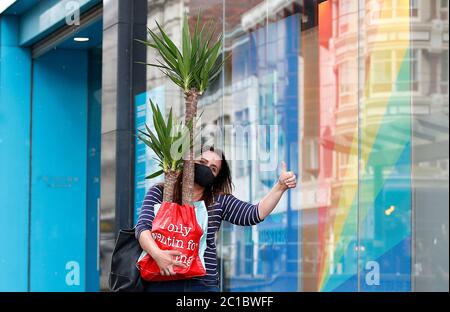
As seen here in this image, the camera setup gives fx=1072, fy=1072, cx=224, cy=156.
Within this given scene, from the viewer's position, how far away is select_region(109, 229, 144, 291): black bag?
5.09 m

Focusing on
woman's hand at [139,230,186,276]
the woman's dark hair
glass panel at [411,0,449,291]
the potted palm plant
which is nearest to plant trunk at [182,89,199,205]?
the potted palm plant

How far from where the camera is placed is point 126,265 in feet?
16.8

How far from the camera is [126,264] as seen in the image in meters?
5.12

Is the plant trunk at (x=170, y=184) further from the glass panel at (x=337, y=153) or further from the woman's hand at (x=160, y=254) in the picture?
the glass panel at (x=337, y=153)

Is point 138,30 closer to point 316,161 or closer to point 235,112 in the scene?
point 235,112

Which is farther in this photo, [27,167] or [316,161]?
[27,167]

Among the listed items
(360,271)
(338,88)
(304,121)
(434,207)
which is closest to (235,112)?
(304,121)

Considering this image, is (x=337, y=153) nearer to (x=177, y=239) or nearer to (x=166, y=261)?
(x=177, y=239)

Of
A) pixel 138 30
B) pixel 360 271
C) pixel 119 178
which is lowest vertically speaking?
pixel 360 271

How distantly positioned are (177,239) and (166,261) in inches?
5.7

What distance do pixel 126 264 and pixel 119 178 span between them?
426 cm


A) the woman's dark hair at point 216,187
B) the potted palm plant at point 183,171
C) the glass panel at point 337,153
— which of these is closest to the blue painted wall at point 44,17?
the glass panel at point 337,153

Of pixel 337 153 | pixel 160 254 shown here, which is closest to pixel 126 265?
pixel 160 254
